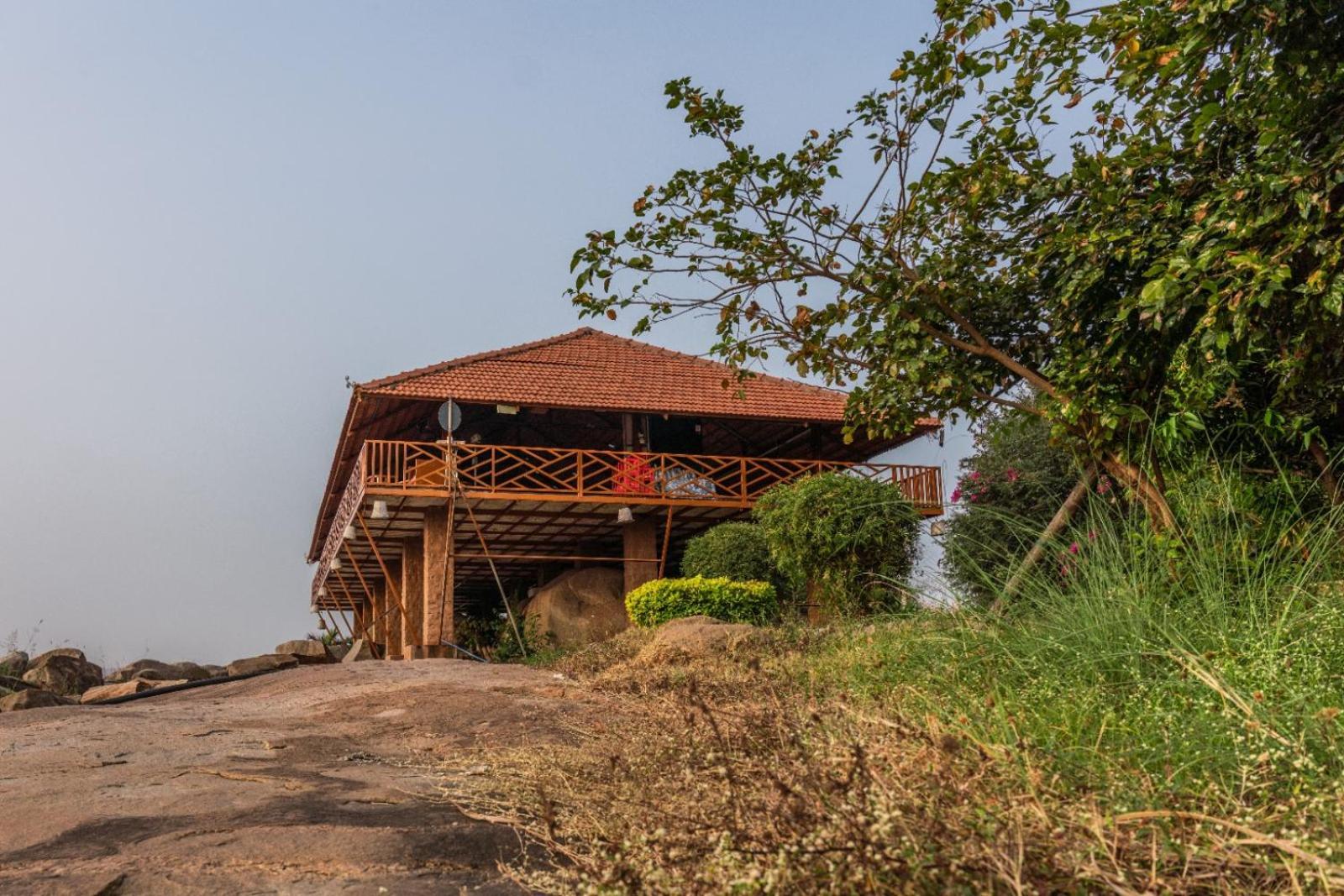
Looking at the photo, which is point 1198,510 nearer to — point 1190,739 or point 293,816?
point 1190,739

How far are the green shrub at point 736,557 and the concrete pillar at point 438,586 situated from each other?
419 cm

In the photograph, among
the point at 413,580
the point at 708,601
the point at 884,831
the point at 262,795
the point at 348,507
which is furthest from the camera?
the point at 413,580

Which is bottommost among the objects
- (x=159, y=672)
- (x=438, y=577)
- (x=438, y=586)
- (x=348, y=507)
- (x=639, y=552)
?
(x=159, y=672)

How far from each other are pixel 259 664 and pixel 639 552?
6.73 metres

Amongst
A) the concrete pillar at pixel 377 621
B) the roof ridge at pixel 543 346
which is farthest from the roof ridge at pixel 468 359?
the concrete pillar at pixel 377 621

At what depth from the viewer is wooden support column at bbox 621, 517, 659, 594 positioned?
20.7 metres

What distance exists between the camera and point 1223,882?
Answer: 8.52 ft

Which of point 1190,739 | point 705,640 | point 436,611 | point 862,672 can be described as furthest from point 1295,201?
point 436,611

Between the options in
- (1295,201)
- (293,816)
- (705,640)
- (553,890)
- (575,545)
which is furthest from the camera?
(575,545)

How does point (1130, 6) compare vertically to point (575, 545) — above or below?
above

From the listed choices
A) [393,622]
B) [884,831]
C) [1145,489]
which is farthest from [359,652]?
[884,831]

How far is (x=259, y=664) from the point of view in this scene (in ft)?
63.6

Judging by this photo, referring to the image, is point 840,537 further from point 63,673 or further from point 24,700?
point 63,673

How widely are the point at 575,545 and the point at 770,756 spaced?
66.9ft
